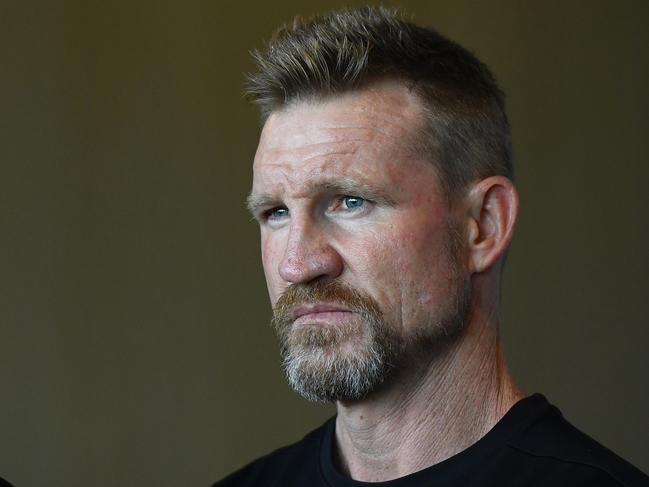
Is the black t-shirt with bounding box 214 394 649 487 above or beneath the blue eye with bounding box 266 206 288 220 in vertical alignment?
beneath

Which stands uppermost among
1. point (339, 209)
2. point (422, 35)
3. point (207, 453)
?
point (422, 35)

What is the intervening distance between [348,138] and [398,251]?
7.7 inches

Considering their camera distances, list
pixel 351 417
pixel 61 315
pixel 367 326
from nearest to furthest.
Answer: pixel 367 326, pixel 351 417, pixel 61 315

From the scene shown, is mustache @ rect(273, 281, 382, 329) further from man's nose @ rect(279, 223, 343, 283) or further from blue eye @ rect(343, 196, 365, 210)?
blue eye @ rect(343, 196, 365, 210)

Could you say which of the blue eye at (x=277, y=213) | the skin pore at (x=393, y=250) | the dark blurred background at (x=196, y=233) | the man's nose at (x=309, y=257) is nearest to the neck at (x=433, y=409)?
the skin pore at (x=393, y=250)

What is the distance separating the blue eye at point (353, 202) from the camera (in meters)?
1.64

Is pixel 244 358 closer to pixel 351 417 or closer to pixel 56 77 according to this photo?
pixel 56 77

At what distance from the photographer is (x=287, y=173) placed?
167 centimetres

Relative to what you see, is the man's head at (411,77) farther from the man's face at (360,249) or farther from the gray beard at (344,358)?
the gray beard at (344,358)

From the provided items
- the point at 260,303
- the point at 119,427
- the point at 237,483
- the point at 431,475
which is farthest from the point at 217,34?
the point at 431,475

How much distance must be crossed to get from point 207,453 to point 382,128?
2.43m

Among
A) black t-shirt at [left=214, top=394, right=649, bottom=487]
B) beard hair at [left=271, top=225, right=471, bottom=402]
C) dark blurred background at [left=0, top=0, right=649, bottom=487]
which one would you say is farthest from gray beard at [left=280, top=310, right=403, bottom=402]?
dark blurred background at [left=0, top=0, right=649, bottom=487]

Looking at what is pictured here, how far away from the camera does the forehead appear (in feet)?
5.37

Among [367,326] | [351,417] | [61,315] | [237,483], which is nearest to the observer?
[367,326]
